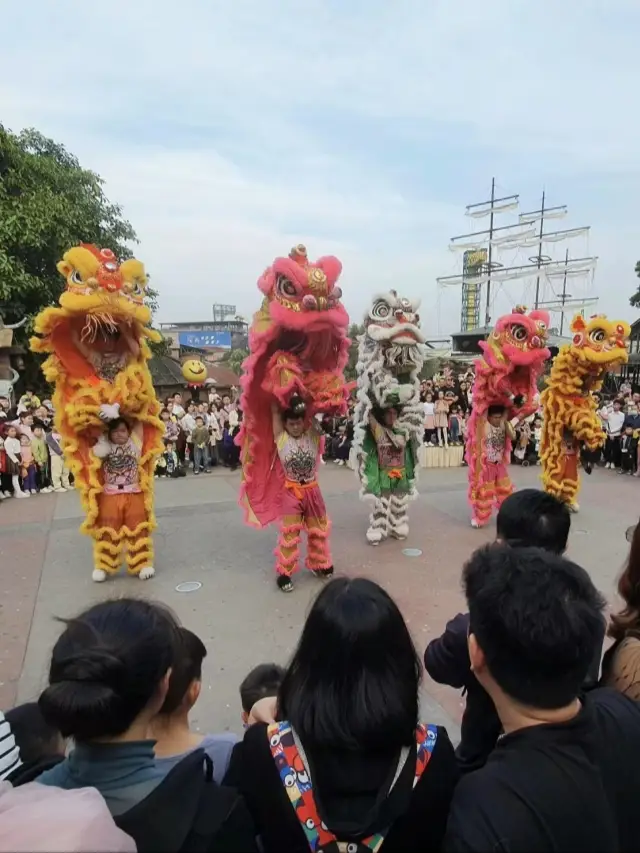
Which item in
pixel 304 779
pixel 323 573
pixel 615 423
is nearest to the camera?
pixel 304 779

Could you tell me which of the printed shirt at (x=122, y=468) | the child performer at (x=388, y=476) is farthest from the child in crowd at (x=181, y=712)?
the child performer at (x=388, y=476)

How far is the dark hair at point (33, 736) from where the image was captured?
5.04 ft

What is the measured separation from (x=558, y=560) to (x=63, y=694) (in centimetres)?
108

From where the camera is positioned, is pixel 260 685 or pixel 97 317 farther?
pixel 97 317

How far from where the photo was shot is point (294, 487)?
446cm

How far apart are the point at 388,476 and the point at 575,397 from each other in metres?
2.32

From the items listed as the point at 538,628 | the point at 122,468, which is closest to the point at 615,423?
the point at 122,468

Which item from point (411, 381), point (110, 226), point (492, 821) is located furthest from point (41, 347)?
point (110, 226)

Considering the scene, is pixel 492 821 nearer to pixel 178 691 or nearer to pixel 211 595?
pixel 178 691

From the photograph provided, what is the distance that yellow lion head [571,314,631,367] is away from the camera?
5805 mm

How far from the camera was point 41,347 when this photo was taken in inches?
166

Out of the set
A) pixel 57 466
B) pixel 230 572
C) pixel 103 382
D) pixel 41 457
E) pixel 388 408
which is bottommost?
pixel 230 572

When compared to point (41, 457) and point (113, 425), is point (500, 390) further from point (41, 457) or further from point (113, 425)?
point (41, 457)

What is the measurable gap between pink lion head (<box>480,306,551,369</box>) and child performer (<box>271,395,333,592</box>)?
7.08 ft
